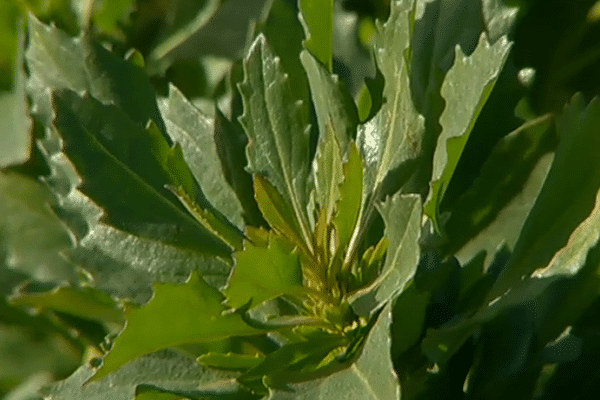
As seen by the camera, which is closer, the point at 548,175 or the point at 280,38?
the point at 548,175

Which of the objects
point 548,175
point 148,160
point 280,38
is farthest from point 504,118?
point 148,160

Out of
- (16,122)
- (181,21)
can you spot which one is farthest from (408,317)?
(16,122)

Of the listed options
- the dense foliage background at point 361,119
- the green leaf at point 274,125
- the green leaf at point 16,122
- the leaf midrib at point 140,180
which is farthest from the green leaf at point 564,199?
the green leaf at point 16,122

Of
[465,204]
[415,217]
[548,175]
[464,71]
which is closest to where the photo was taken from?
[415,217]

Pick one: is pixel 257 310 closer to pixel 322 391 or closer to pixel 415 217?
pixel 322 391

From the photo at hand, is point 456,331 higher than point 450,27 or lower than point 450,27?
lower

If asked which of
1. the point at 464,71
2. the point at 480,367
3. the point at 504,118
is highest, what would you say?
the point at 464,71

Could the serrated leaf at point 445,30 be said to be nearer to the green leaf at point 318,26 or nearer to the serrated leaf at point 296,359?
the green leaf at point 318,26
